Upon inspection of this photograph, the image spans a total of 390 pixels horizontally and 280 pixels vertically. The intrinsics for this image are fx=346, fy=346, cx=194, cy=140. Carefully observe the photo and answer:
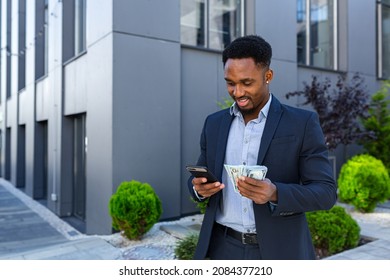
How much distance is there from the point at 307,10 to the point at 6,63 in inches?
503

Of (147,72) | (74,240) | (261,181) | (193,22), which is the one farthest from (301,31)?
(261,181)

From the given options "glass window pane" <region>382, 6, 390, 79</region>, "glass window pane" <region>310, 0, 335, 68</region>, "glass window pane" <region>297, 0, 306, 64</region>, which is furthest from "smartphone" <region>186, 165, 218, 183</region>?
"glass window pane" <region>382, 6, 390, 79</region>

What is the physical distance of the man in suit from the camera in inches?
64.6

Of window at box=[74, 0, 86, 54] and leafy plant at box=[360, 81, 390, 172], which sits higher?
window at box=[74, 0, 86, 54]

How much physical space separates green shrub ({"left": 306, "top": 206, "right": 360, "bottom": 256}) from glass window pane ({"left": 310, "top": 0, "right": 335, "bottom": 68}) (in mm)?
5784

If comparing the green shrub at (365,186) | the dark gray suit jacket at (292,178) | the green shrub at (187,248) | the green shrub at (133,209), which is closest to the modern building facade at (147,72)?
the green shrub at (133,209)

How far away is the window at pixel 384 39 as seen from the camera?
10.7 metres

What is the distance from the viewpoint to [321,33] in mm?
9656

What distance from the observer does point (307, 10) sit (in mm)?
9156

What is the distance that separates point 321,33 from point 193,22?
14.4 feet

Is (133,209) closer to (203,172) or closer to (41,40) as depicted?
(203,172)

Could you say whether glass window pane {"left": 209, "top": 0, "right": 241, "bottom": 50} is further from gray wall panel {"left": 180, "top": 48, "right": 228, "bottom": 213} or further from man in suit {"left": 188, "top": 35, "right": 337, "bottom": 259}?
man in suit {"left": 188, "top": 35, "right": 337, "bottom": 259}
